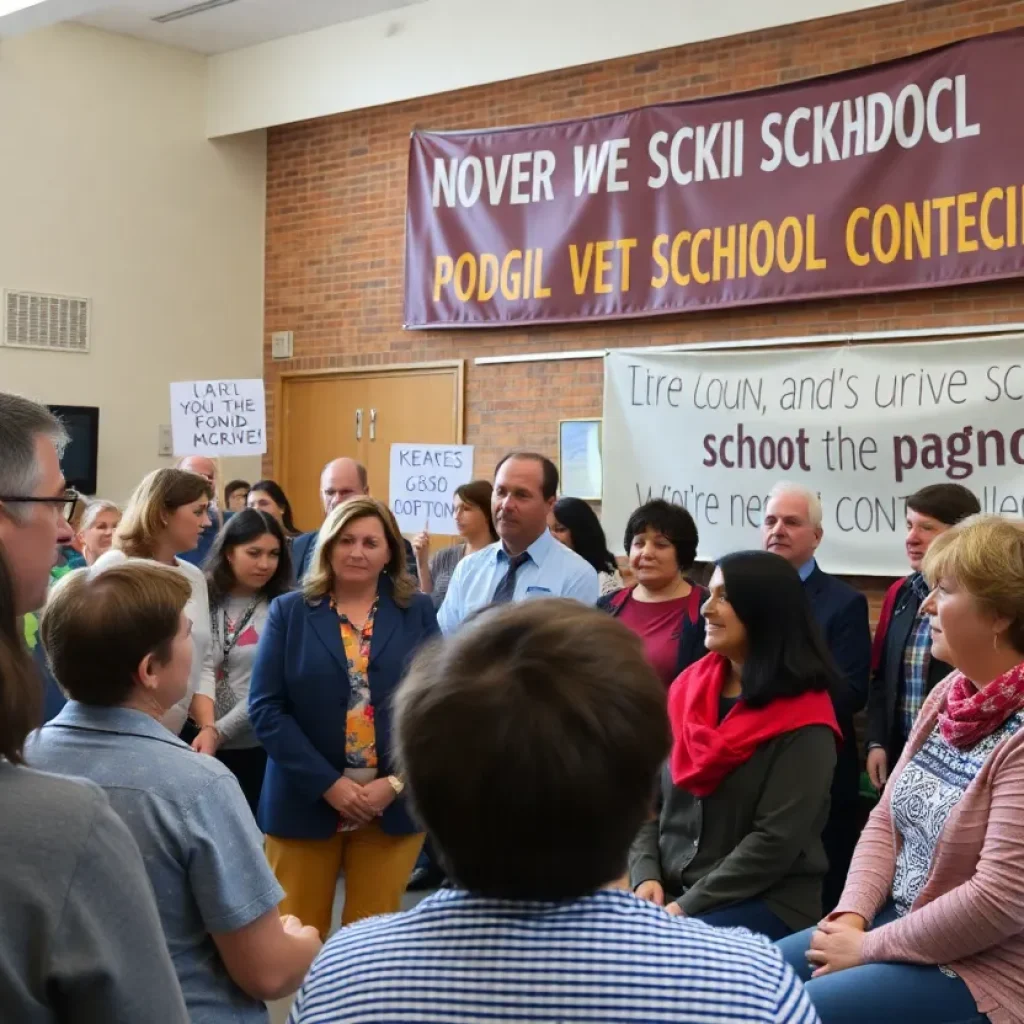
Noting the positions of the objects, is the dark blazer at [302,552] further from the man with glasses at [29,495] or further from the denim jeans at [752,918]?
the man with glasses at [29,495]

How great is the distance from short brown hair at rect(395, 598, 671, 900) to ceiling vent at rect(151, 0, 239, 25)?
7225 millimetres

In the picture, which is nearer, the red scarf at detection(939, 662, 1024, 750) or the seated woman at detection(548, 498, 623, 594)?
the red scarf at detection(939, 662, 1024, 750)

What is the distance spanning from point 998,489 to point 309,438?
450 centimetres

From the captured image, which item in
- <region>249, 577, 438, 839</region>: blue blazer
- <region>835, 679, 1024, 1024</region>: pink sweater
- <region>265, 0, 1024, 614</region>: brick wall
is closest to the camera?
<region>835, 679, 1024, 1024</region>: pink sweater

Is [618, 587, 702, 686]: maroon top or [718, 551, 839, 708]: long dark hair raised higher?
[718, 551, 839, 708]: long dark hair

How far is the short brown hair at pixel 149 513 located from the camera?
3.97m

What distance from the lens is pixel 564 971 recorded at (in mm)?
1050

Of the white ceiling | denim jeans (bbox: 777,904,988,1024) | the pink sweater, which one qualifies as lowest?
denim jeans (bbox: 777,904,988,1024)

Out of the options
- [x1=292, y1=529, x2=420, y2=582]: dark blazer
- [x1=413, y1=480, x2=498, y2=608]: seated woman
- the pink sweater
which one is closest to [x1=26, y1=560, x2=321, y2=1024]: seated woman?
the pink sweater

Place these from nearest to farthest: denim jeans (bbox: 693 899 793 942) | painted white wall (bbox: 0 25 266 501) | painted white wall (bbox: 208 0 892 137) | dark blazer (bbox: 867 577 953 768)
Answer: denim jeans (bbox: 693 899 793 942), dark blazer (bbox: 867 577 953 768), painted white wall (bbox: 208 0 892 137), painted white wall (bbox: 0 25 266 501)

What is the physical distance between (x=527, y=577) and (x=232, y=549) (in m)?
0.99

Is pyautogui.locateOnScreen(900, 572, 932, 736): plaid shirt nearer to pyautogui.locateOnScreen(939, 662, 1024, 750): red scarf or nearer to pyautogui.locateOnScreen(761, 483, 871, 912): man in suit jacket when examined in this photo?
pyautogui.locateOnScreen(761, 483, 871, 912): man in suit jacket

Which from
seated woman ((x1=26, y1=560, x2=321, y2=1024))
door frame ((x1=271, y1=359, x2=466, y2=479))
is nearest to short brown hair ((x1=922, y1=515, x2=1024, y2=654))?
seated woman ((x1=26, y1=560, x2=321, y2=1024))

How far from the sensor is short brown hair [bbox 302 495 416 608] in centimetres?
348
